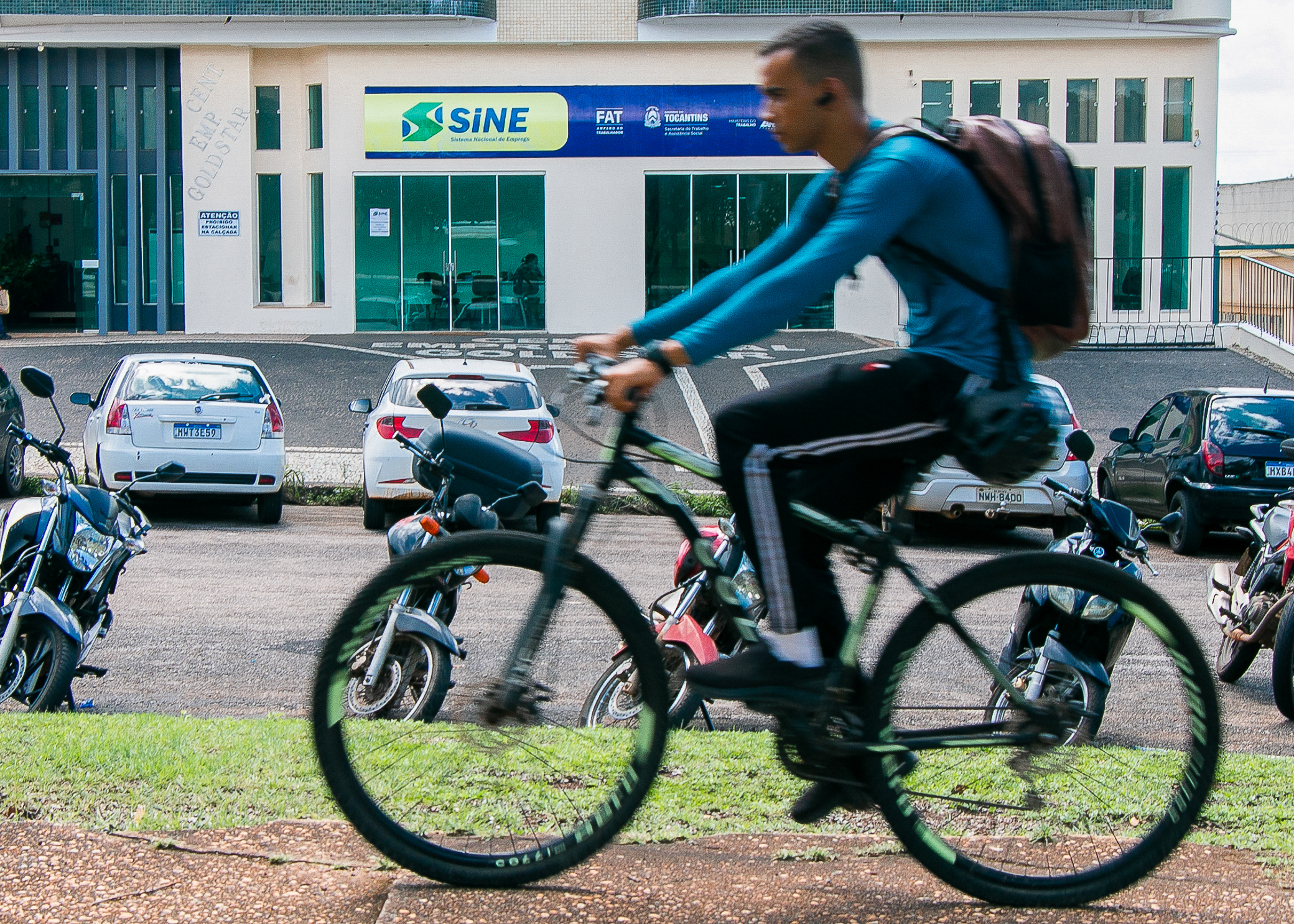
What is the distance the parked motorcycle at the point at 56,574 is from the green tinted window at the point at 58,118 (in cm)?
2923

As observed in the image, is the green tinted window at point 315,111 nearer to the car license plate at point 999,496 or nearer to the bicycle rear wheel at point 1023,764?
the car license plate at point 999,496

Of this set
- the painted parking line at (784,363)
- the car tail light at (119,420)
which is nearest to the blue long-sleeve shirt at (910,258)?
the car tail light at (119,420)

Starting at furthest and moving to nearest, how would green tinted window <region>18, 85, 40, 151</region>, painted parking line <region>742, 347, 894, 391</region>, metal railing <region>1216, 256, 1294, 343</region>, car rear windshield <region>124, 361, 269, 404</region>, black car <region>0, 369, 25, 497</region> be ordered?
green tinted window <region>18, 85, 40, 151</region> < metal railing <region>1216, 256, 1294, 343</region> < painted parking line <region>742, 347, 894, 391</region> < black car <region>0, 369, 25, 497</region> < car rear windshield <region>124, 361, 269, 404</region>

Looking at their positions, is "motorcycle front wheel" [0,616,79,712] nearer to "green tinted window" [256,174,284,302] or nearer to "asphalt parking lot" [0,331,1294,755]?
"asphalt parking lot" [0,331,1294,755]

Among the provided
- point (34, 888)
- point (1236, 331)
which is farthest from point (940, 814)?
point (1236, 331)

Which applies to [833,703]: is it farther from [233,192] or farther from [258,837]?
[233,192]

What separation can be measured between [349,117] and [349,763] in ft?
101

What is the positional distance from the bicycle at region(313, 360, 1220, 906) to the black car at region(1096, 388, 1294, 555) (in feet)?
33.8

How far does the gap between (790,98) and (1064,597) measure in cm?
126

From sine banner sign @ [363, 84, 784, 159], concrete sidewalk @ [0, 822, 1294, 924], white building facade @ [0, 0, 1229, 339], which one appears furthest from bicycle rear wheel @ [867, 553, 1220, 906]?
sine banner sign @ [363, 84, 784, 159]

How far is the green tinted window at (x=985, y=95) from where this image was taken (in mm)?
31781

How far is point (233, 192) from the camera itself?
31953mm

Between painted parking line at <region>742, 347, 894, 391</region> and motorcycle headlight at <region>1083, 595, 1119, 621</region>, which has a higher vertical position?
motorcycle headlight at <region>1083, 595, 1119, 621</region>

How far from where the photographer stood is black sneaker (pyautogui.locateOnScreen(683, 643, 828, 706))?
2.76m
